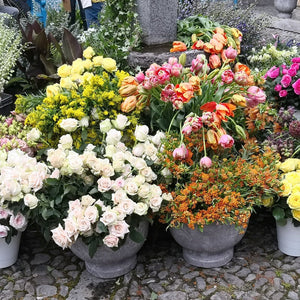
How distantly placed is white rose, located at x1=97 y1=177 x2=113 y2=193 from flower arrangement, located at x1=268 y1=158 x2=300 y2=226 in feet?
3.33

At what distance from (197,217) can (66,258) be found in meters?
0.98

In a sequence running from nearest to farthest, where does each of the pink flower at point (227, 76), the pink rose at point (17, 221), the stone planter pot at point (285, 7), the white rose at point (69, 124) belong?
the pink rose at point (17, 221) < the pink flower at point (227, 76) < the white rose at point (69, 124) < the stone planter pot at point (285, 7)

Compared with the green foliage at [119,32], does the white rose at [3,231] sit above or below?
below

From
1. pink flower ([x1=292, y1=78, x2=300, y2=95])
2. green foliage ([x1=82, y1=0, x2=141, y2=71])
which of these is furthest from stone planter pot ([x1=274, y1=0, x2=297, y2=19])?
pink flower ([x1=292, y1=78, x2=300, y2=95])

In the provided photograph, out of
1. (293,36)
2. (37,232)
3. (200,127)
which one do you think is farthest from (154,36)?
(293,36)

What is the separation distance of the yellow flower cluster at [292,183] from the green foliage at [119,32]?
1.65 m

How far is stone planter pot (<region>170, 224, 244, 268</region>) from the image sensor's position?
2676mm

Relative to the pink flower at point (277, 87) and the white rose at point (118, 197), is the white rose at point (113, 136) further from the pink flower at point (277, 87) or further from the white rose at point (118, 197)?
the pink flower at point (277, 87)

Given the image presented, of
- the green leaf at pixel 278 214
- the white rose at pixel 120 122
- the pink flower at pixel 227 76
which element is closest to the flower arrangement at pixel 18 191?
the white rose at pixel 120 122

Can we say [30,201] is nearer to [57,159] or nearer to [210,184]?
[57,159]

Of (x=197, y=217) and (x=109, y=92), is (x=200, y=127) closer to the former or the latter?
(x=197, y=217)

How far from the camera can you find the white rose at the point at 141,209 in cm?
248

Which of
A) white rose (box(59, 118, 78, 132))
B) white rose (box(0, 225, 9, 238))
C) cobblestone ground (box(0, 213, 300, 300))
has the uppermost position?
white rose (box(59, 118, 78, 132))

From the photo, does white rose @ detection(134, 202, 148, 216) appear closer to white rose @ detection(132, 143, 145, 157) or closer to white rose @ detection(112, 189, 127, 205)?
white rose @ detection(112, 189, 127, 205)
